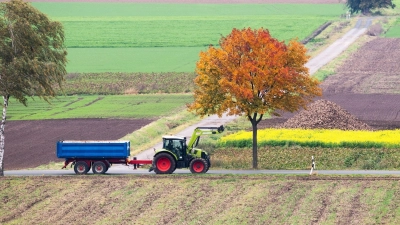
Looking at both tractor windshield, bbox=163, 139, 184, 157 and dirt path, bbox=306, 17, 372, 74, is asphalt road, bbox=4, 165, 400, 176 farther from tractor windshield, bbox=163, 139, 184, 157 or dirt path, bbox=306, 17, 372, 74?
dirt path, bbox=306, 17, 372, 74

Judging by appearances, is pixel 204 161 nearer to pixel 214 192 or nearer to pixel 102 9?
pixel 214 192

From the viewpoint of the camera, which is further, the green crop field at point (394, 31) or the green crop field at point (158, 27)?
the green crop field at point (394, 31)

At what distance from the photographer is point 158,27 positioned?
521ft

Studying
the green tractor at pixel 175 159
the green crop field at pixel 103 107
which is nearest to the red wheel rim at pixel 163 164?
the green tractor at pixel 175 159

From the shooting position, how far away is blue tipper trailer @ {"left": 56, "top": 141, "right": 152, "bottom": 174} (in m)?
53.9

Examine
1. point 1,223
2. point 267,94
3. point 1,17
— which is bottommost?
point 1,223

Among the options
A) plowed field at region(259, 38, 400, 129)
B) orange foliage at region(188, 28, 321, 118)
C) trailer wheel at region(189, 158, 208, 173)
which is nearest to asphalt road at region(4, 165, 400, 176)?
trailer wheel at region(189, 158, 208, 173)

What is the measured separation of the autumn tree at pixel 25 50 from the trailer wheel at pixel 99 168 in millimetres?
4964

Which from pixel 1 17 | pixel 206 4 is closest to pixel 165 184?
pixel 1 17

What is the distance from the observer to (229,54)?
57.0m

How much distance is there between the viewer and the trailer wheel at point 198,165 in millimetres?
53375

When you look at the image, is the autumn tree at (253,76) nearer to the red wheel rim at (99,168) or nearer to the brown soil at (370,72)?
the red wheel rim at (99,168)

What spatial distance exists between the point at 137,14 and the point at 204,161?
410 ft

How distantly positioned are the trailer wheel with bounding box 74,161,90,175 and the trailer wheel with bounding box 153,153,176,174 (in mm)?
4149
